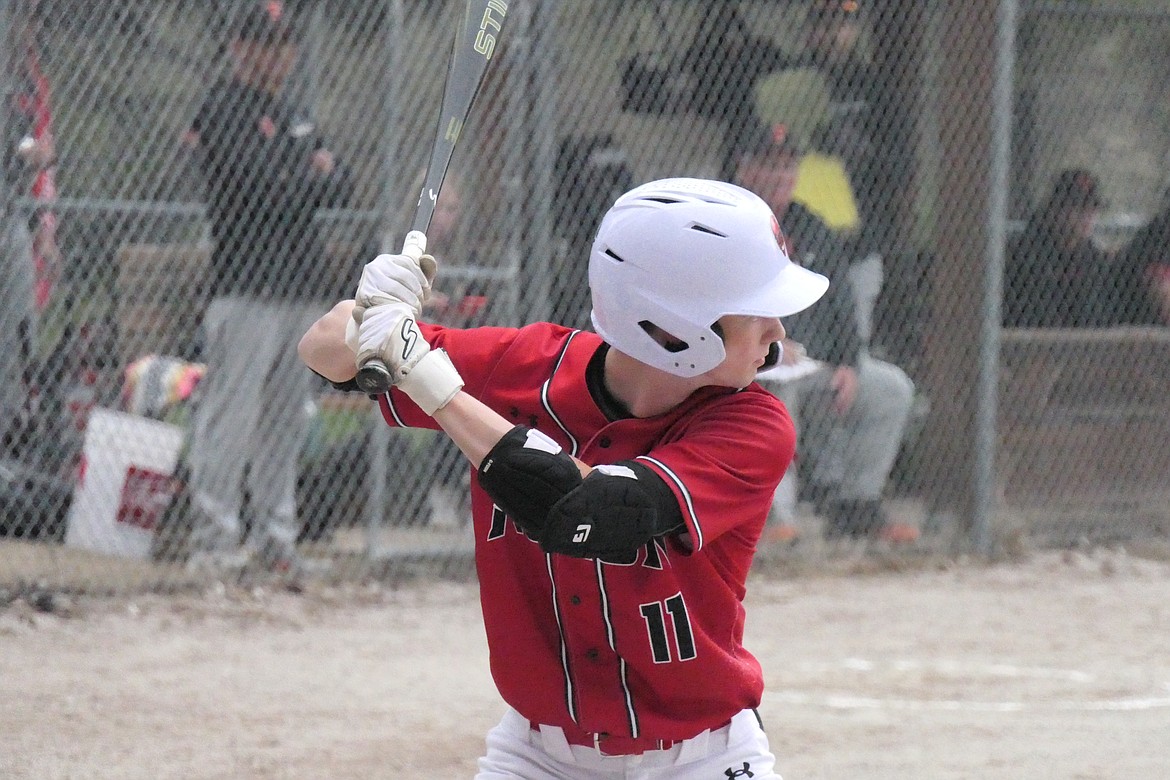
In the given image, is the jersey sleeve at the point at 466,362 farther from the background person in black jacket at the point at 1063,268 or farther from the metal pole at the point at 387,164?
the background person in black jacket at the point at 1063,268

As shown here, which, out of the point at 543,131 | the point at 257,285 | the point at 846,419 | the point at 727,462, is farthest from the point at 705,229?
the point at 846,419

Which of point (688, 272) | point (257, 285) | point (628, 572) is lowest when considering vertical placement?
point (257, 285)

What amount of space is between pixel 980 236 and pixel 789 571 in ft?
5.62

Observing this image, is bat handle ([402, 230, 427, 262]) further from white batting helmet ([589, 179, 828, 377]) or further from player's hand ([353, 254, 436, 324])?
white batting helmet ([589, 179, 828, 377])

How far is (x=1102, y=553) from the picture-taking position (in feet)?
22.2

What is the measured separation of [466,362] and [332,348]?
0.21 meters

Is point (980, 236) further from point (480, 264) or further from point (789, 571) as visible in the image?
point (480, 264)

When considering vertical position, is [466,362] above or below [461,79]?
below

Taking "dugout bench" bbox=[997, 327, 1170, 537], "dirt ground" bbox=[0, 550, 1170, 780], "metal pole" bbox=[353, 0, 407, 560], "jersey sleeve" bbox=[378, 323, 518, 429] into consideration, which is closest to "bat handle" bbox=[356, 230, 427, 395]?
"jersey sleeve" bbox=[378, 323, 518, 429]

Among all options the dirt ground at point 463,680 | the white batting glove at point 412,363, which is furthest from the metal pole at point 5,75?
the white batting glove at point 412,363

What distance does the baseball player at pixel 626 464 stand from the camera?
2006 mm

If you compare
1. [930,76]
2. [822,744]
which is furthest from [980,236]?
[822,744]

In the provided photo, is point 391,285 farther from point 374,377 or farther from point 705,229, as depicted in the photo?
point 705,229

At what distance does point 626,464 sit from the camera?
2.04 metres
